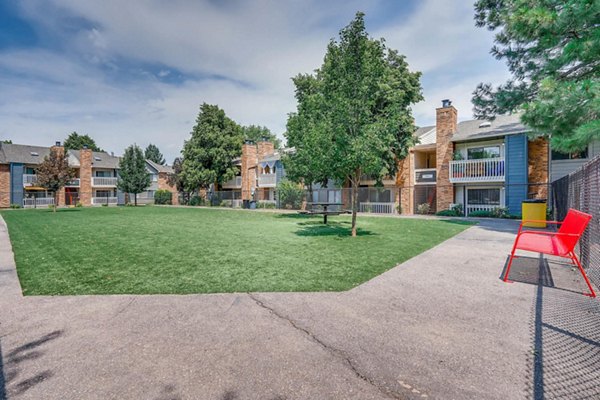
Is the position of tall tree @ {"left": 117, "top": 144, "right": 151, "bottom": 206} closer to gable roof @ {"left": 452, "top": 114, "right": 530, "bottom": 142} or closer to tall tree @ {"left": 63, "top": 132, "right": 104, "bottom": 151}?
tall tree @ {"left": 63, "top": 132, "right": 104, "bottom": 151}

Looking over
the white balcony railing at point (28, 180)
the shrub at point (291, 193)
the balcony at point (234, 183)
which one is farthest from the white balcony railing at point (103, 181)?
the shrub at point (291, 193)

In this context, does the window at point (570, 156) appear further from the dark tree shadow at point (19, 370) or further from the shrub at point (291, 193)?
the dark tree shadow at point (19, 370)

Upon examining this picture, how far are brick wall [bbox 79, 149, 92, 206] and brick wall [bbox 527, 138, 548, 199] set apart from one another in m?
52.6

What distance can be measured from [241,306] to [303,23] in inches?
442

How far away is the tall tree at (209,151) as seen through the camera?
38906 mm

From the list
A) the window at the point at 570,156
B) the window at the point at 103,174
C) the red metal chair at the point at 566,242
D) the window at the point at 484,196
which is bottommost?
the red metal chair at the point at 566,242

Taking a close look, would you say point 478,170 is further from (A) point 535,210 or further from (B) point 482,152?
(A) point 535,210

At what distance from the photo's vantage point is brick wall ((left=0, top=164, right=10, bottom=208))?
35.9 meters

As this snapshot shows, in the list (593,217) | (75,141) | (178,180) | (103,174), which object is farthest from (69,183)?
(593,217)

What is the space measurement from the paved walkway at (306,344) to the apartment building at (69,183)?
43397 mm

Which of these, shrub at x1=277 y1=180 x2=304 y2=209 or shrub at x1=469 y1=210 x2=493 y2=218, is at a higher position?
shrub at x1=277 y1=180 x2=304 y2=209

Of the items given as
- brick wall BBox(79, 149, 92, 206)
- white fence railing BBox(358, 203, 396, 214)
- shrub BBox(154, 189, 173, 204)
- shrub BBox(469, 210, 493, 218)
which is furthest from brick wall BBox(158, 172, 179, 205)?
shrub BBox(469, 210, 493, 218)

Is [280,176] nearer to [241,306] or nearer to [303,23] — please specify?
[303,23]

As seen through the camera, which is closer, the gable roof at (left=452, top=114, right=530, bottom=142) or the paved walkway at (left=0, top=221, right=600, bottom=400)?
the paved walkway at (left=0, top=221, right=600, bottom=400)
